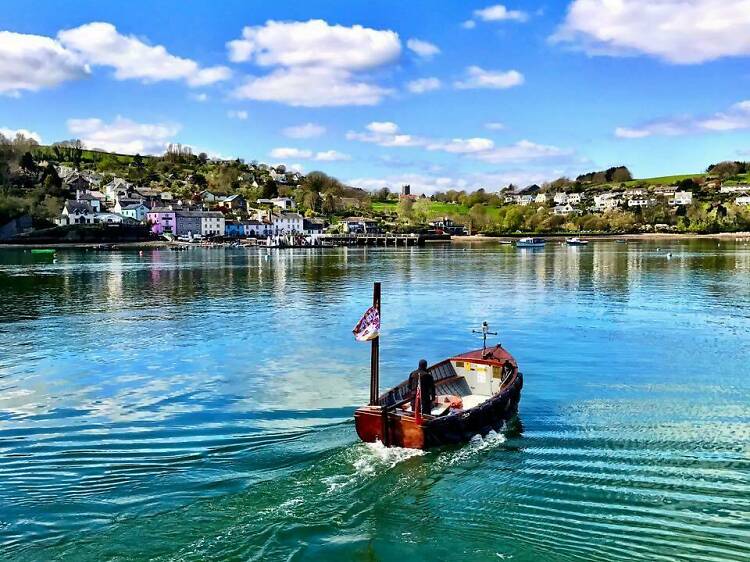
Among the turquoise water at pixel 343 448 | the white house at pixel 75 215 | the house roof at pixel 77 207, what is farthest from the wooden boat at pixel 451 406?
the house roof at pixel 77 207

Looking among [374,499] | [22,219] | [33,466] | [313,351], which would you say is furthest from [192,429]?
[22,219]

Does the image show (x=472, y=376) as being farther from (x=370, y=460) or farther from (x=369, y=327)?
(x=370, y=460)

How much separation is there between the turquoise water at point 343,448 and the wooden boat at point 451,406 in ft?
1.77

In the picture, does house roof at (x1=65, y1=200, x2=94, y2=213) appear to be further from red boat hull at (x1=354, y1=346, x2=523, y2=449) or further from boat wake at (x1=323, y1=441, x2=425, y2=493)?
boat wake at (x1=323, y1=441, x2=425, y2=493)

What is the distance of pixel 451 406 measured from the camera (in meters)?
20.4

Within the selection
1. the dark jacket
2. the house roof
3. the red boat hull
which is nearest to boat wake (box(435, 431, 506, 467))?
the red boat hull

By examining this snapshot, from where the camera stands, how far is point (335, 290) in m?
66.9

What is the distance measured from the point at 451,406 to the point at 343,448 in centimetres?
400

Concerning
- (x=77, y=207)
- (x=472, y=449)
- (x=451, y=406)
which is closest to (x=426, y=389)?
(x=451, y=406)

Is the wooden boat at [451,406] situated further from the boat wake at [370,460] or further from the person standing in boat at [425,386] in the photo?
the person standing in boat at [425,386]

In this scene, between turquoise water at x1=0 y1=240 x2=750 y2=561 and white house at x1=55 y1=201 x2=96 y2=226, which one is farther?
white house at x1=55 y1=201 x2=96 y2=226

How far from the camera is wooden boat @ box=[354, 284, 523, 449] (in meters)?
17.6

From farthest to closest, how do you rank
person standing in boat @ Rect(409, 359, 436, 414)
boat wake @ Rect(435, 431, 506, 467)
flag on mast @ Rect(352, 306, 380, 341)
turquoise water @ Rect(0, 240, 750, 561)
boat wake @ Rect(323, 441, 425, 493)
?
flag on mast @ Rect(352, 306, 380, 341) < person standing in boat @ Rect(409, 359, 436, 414) < boat wake @ Rect(435, 431, 506, 467) < boat wake @ Rect(323, 441, 425, 493) < turquoise water @ Rect(0, 240, 750, 561)

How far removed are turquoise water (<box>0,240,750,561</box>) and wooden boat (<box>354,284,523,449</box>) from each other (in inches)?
21.2
